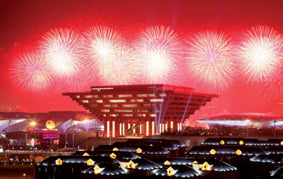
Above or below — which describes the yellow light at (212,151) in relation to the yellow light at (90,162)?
below

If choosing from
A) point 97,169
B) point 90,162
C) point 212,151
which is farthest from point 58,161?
point 212,151

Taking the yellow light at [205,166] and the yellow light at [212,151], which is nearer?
the yellow light at [205,166]

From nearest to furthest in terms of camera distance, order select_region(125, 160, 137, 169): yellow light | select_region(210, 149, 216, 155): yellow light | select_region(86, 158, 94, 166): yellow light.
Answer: select_region(125, 160, 137, 169): yellow light < select_region(86, 158, 94, 166): yellow light < select_region(210, 149, 216, 155): yellow light

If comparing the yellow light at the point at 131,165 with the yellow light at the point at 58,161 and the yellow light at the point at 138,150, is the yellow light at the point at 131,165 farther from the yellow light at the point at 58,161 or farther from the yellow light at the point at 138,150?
the yellow light at the point at 138,150

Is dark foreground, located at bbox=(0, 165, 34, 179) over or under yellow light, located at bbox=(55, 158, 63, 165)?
under

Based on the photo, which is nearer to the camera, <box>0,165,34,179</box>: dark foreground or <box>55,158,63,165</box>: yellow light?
<box>55,158,63,165</box>: yellow light

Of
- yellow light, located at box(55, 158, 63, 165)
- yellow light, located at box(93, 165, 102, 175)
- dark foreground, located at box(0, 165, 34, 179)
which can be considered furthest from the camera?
dark foreground, located at box(0, 165, 34, 179)

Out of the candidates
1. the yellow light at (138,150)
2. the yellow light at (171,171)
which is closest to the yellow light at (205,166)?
the yellow light at (171,171)

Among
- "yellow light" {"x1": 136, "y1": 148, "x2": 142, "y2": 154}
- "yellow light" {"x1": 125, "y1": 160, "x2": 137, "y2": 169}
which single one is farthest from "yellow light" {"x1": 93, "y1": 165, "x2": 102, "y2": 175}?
"yellow light" {"x1": 136, "y1": 148, "x2": 142, "y2": 154}

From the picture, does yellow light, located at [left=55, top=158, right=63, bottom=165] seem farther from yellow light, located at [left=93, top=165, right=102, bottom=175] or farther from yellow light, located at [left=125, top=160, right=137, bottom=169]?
yellow light, located at [left=125, top=160, right=137, bottom=169]

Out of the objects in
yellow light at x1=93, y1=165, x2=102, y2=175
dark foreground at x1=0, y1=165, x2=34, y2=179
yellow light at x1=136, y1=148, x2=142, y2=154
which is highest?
yellow light at x1=93, y1=165, x2=102, y2=175

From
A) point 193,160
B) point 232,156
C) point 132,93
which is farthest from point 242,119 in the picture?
point 193,160

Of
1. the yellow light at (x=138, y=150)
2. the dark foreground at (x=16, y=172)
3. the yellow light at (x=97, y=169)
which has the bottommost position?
the dark foreground at (x=16, y=172)

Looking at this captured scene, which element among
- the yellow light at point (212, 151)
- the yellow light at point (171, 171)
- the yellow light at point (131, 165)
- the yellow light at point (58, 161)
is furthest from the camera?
the yellow light at point (212, 151)
